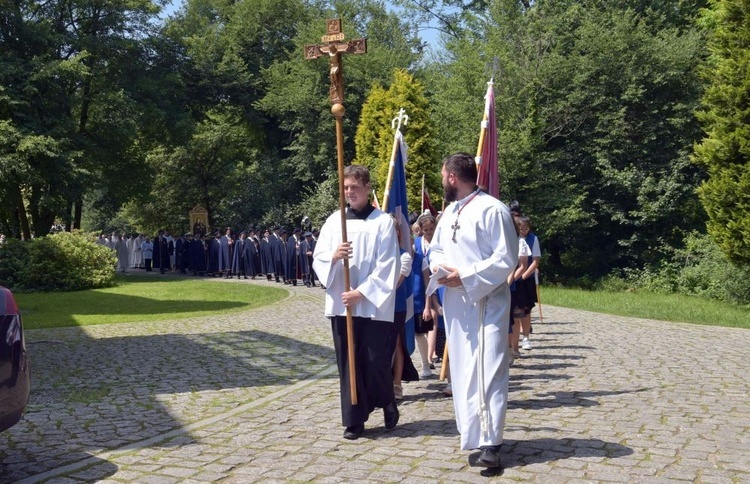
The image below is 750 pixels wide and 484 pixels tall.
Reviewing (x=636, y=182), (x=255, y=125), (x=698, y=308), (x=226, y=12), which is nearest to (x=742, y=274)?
(x=698, y=308)

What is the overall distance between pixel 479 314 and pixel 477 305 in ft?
0.22

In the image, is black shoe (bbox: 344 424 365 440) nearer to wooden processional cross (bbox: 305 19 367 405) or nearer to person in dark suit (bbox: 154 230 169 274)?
wooden processional cross (bbox: 305 19 367 405)

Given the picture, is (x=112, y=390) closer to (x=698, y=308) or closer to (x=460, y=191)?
(x=460, y=191)

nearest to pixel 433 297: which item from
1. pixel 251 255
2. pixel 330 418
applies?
pixel 330 418

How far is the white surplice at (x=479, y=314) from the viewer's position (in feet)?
17.6

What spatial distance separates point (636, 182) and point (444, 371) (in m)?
23.3

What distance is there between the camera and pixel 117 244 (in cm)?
4084

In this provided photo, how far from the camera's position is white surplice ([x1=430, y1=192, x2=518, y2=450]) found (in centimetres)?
538

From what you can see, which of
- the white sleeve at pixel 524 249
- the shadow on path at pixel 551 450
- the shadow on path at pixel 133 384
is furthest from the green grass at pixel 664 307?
the shadow on path at pixel 551 450

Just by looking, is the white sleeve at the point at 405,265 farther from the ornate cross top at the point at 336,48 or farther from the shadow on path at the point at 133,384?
the shadow on path at the point at 133,384

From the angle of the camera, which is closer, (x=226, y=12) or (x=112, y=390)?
(x=112, y=390)

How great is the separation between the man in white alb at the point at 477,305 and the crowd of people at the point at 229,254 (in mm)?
19716

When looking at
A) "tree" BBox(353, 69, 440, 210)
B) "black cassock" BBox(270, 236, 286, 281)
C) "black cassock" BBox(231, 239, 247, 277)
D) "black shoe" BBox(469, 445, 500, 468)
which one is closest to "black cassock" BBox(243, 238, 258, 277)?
"black cassock" BBox(231, 239, 247, 277)

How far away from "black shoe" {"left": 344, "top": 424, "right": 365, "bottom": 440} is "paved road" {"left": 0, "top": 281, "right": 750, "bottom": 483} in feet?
0.28
